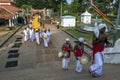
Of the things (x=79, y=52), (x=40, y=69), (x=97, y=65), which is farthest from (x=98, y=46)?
(x=40, y=69)

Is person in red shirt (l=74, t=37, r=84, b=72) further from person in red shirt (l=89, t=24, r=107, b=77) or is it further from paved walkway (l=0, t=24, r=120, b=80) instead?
person in red shirt (l=89, t=24, r=107, b=77)

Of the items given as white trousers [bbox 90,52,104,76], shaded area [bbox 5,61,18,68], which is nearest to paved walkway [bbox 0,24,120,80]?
shaded area [bbox 5,61,18,68]

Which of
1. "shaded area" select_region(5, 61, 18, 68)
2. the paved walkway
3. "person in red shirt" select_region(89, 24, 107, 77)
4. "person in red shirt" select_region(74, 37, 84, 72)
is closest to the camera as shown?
"person in red shirt" select_region(89, 24, 107, 77)

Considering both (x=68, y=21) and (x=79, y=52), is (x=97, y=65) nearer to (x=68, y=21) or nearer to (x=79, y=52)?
(x=79, y=52)

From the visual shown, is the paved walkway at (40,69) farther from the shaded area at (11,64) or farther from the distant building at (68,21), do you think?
the distant building at (68,21)

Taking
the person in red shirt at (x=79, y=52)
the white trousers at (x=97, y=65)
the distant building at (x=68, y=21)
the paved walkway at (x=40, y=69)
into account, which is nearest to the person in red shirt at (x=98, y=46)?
the white trousers at (x=97, y=65)

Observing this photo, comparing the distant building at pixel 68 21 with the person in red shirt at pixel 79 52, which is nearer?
the person in red shirt at pixel 79 52

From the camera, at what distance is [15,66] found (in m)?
15.4

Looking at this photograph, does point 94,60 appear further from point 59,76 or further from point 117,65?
point 117,65

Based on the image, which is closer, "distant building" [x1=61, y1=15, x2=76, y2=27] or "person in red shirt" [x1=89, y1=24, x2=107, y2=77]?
"person in red shirt" [x1=89, y1=24, x2=107, y2=77]

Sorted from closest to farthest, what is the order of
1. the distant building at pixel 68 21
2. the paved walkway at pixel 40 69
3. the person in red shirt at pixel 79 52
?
the paved walkway at pixel 40 69
the person in red shirt at pixel 79 52
the distant building at pixel 68 21

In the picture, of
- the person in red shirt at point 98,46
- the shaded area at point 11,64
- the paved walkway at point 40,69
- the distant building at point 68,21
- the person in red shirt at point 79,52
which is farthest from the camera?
the distant building at point 68,21

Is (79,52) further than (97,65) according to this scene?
Yes

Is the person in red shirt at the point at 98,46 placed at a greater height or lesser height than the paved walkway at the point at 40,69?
greater
